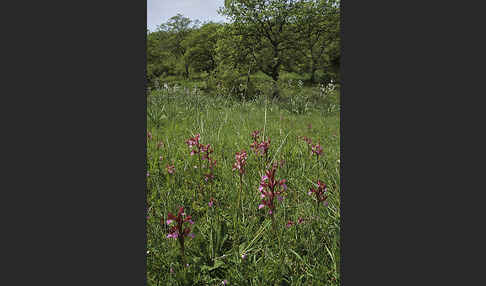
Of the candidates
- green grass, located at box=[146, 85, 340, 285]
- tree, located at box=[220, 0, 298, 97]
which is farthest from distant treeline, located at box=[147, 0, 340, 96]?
green grass, located at box=[146, 85, 340, 285]

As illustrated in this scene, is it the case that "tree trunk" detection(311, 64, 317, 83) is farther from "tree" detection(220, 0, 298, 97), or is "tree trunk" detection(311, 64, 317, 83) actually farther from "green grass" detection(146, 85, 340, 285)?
"green grass" detection(146, 85, 340, 285)

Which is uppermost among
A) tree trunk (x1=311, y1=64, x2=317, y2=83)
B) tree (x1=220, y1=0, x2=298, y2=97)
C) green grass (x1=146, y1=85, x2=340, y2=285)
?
tree (x1=220, y1=0, x2=298, y2=97)

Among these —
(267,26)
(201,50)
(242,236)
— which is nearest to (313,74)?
(267,26)

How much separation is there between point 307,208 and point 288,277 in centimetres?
48

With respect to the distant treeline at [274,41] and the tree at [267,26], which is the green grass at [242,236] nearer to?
the distant treeline at [274,41]

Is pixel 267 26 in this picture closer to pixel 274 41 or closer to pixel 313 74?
pixel 274 41

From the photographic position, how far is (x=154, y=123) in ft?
14.5

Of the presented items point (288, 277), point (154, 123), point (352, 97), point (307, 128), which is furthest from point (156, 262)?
point (307, 128)

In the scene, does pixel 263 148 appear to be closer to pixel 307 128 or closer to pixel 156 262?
pixel 156 262

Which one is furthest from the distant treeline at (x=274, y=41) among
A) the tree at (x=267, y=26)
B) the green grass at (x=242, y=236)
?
the green grass at (x=242, y=236)

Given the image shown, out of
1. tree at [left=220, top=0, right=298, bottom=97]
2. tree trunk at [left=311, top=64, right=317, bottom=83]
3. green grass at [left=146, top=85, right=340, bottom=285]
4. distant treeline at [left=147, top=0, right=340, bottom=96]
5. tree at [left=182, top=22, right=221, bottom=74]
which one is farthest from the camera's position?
tree trunk at [left=311, top=64, right=317, bottom=83]

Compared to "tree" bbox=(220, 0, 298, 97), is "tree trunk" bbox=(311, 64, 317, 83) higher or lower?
lower

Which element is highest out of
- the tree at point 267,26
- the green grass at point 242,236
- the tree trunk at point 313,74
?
the tree at point 267,26

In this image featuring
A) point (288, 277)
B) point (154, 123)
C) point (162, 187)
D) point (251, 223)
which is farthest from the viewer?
point (154, 123)
